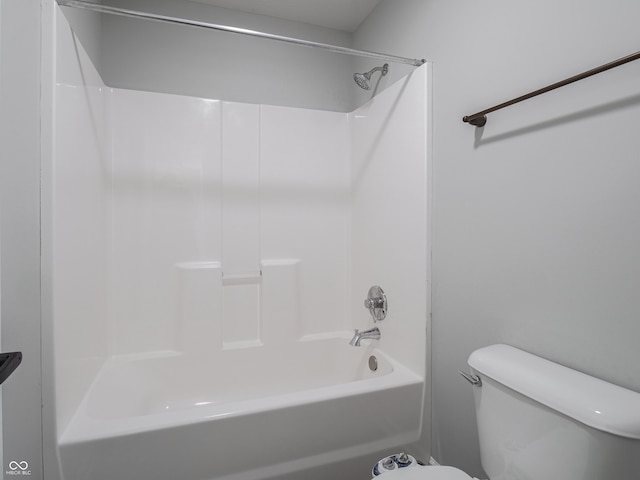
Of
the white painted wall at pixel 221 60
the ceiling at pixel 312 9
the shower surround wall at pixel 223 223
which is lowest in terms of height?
the shower surround wall at pixel 223 223

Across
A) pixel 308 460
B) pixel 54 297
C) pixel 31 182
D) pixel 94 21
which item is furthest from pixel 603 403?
pixel 94 21

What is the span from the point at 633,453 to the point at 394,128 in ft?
5.04

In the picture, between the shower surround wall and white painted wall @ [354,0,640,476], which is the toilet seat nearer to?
white painted wall @ [354,0,640,476]

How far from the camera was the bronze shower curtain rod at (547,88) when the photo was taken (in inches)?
32.3

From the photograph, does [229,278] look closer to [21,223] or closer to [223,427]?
[223,427]

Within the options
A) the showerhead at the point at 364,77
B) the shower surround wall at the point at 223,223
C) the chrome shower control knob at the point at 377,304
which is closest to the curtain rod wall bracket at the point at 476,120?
the showerhead at the point at 364,77

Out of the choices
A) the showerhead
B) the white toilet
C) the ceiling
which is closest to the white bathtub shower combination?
the showerhead

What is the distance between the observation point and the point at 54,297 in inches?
44.9

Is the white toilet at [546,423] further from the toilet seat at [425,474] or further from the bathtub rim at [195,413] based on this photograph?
the bathtub rim at [195,413]

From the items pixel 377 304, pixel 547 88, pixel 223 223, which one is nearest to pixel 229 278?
pixel 223 223

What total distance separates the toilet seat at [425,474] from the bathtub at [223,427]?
0.35 m

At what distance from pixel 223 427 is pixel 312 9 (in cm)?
234

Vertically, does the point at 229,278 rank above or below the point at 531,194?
below

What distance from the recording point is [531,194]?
1.12 metres
